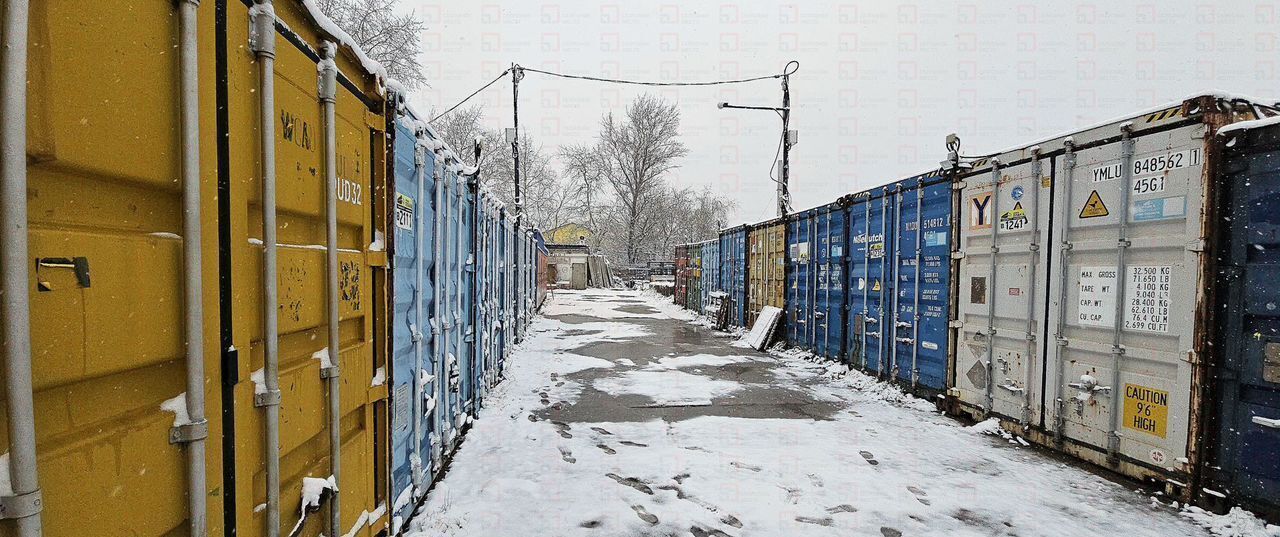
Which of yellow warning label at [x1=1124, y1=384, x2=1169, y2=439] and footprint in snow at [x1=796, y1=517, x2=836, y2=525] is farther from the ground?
yellow warning label at [x1=1124, y1=384, x2=1169, y2=439]

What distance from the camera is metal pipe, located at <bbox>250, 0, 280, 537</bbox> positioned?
194cm

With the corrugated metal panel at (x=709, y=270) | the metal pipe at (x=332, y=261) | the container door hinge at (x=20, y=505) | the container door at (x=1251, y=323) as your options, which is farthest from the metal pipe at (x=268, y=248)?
the corrugated metal panel at (x=709, y=270)

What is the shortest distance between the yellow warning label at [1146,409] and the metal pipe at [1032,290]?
3.15 feet

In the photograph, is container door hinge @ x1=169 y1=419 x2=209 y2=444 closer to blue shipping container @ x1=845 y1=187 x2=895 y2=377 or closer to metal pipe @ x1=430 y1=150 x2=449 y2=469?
metal pipe @ x1=430 y1=150 x2=449 y2=469

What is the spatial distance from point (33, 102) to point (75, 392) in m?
0.64

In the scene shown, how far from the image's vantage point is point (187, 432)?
159cm

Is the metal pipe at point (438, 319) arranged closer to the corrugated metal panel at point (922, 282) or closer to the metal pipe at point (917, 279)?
the corrugated metal panel at point (922, 282)

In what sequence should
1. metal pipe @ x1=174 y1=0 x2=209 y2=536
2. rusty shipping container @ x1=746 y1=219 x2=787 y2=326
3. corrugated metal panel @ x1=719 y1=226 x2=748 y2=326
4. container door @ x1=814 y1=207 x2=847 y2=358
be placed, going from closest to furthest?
1. metal pipe @ x1=174 y1=0 x2=209 y2=536
2. container door @ x1=814 y1=207 x2=847 y2=358
3. rusty shipping container @ x1=746 y1=219 x2=787 y2=326
4. corrugated metal panel @ x1=719 y1=226 x2=748 y2=326

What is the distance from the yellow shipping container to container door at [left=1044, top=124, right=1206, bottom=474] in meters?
6.10

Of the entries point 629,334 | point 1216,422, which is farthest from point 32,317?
point 629,334

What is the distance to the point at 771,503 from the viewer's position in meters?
4.42

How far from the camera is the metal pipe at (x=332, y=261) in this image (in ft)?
8.17

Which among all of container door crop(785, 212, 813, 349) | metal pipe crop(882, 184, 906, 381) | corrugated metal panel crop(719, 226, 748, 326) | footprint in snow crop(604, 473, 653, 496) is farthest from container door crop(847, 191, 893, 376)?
corrugated metal panel crop(719, 226, 748, 326)

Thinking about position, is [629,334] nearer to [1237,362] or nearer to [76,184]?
[1237,362]
